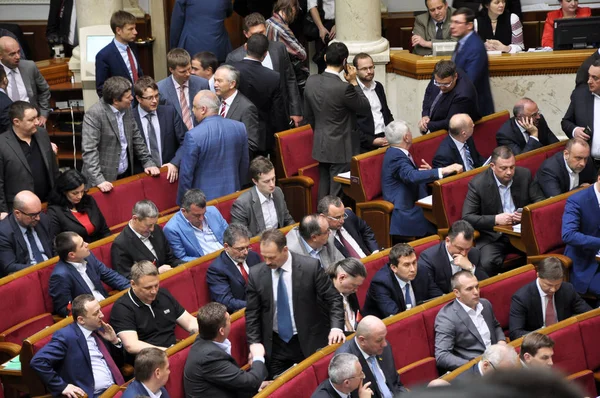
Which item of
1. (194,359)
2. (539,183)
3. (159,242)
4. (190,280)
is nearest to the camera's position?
(194,359)

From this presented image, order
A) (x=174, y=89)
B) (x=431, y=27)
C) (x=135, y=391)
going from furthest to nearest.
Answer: (x=431, y=27) → (x=174, y=89) → (x=135, y=391)

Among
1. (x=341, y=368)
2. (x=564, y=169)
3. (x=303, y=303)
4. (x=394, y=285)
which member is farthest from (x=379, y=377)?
(x=564, y=169)

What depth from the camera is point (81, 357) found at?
4.46 metres

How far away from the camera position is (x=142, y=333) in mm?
4773

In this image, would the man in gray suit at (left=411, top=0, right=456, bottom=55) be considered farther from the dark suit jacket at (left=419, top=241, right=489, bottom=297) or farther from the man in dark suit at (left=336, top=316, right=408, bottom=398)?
the man in dark suit at (left=336, top=316, right=408, bottom=398)

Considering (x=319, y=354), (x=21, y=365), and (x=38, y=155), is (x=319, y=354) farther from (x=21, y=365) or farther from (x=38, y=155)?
(x=38, y=155)

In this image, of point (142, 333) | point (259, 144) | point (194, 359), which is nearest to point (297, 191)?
point (259, 144)

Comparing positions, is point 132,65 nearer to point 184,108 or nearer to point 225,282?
point 184,108

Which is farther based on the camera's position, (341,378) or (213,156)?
(213,156)

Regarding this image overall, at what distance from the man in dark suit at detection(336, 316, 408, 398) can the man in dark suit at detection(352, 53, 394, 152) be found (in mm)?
2949

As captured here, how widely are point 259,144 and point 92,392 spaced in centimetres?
293

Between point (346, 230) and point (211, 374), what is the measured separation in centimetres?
178

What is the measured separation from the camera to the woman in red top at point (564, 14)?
8.41 metres

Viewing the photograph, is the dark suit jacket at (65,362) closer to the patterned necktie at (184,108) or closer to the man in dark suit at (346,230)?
the man in dark suit at (346,230)
